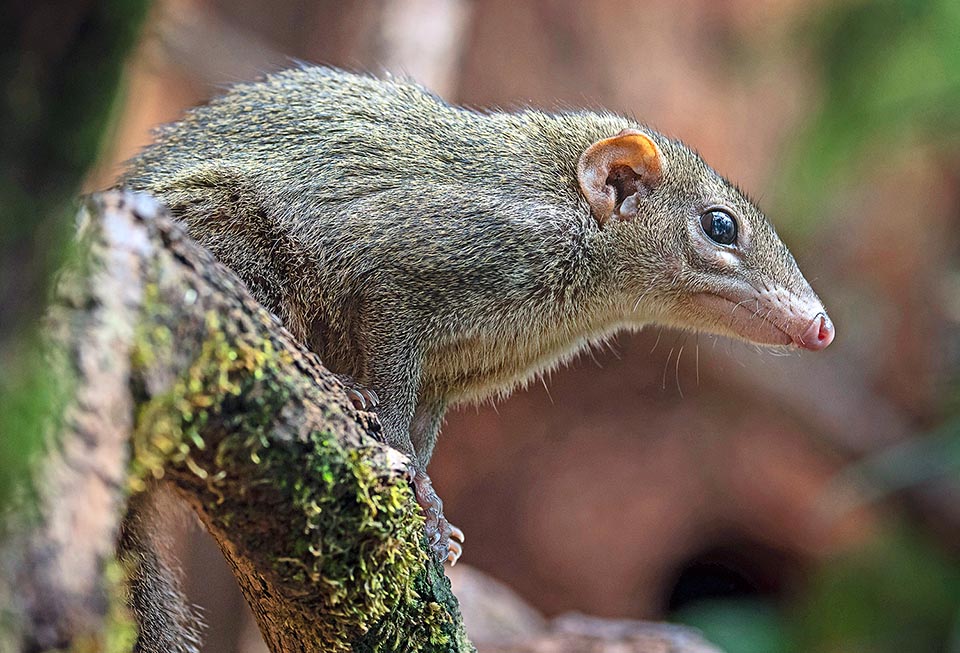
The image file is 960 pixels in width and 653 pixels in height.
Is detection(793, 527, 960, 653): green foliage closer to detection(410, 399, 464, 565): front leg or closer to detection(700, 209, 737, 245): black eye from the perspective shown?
detection(700, 209, 737, 245): black eye

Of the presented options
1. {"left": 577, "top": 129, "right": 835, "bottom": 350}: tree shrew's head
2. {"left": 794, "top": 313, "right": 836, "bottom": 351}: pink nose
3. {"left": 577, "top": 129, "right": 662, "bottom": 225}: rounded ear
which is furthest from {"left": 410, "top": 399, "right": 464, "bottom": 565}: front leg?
{"left": 794, "top": 313, "right": 836, "bottom": 351}: pink nose

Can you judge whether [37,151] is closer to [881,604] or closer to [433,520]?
[433,520]

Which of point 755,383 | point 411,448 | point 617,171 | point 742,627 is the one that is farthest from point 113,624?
point 742,627

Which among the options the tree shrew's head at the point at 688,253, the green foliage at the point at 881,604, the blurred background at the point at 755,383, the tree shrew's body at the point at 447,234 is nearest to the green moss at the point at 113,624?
the tree shrew's body at the point at 447,234

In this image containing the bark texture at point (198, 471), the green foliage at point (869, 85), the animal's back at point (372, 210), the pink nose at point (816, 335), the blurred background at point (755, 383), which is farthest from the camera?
the blurred background at point (755, 383)

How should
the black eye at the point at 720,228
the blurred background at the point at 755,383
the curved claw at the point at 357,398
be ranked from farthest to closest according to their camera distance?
the blurred background at the point at 755,383, the black eye at the point at 720,228, the curved claw at the point at 357,398

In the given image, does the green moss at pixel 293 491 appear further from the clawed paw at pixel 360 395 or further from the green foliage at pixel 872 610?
the green foliage at pixel 872 610
